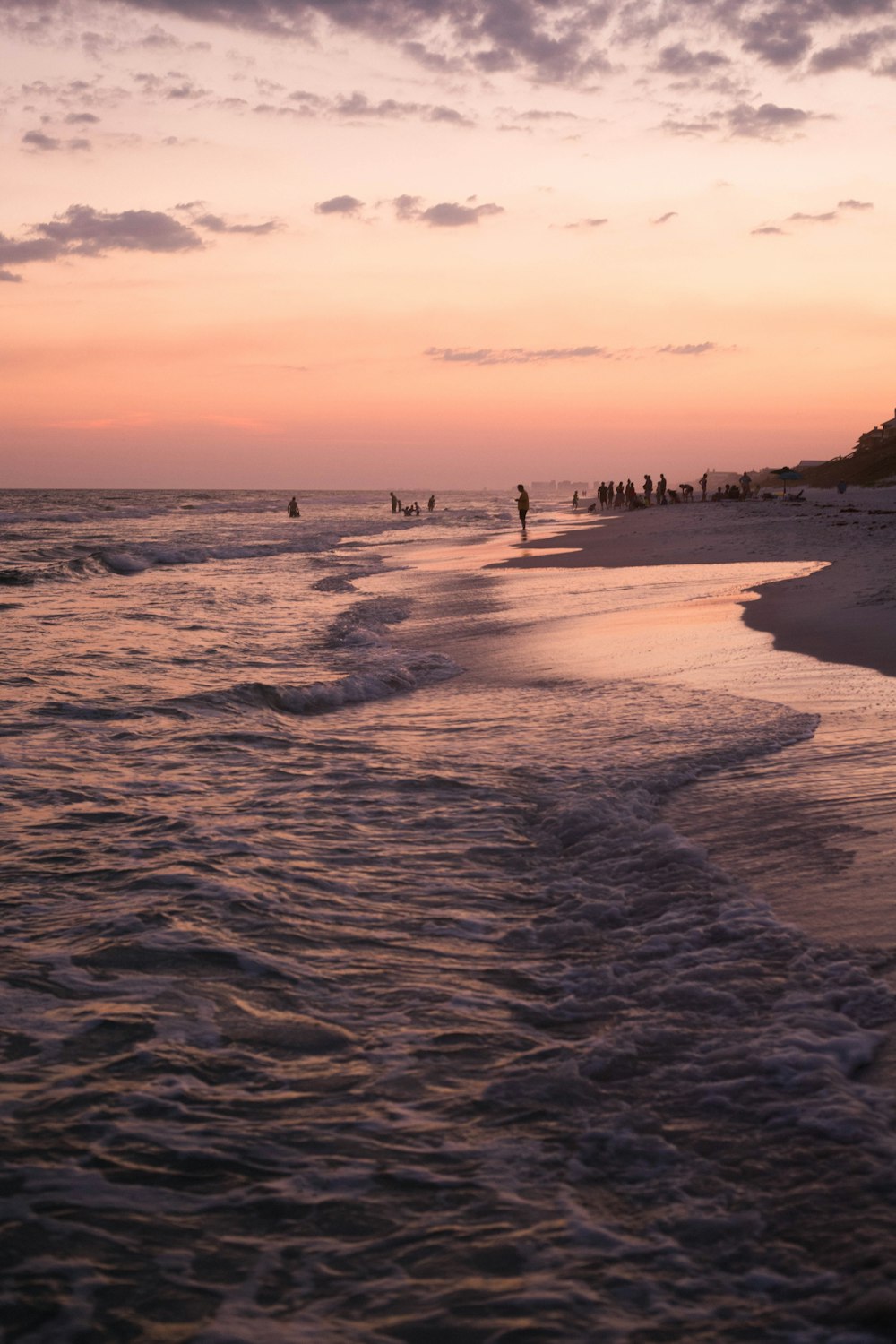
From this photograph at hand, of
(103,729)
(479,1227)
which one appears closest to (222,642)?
(103,729)

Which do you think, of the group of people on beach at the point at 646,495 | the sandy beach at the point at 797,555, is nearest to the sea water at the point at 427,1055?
the sandy beach at the point at 797,555

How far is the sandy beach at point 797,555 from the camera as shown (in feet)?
41.7

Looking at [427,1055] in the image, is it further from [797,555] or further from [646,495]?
[646,495]

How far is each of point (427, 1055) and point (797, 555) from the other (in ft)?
81.4

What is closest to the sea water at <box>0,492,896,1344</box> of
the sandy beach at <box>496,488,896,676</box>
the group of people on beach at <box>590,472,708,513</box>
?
the sandy beach at <box>496,488,896,676</box>

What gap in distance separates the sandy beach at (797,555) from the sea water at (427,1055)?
4.55m

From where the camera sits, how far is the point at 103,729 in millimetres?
9609

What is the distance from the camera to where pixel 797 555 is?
1037 inches

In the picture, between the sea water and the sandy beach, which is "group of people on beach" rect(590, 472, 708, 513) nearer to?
the sandy beach

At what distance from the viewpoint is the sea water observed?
2660 millimetres

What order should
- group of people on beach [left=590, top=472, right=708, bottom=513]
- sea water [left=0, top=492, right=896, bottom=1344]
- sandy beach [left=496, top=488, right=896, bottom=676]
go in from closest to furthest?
sea water [left=0, top=492, right=896, bottom=1344]
sandy beach [left=496, top=488, right=896, bottom=676]
group of people on beach [left=590, top=472, right=708, bottom=513]

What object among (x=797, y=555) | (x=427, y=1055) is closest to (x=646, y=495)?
(x=797, y=555)

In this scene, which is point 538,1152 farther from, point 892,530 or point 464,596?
point 892,530

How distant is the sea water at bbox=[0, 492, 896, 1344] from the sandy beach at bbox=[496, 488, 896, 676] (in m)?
4.55
